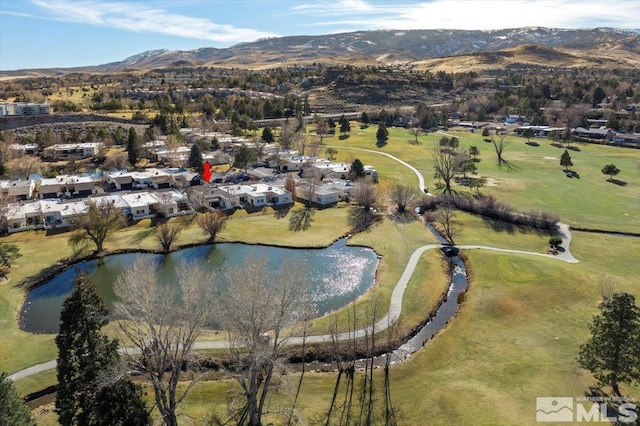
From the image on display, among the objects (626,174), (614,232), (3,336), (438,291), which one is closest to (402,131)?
(626,174)

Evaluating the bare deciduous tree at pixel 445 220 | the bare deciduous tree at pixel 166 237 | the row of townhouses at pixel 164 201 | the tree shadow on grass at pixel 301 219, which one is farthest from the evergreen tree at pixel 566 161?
the bare deciduous tree at pixel 166 237

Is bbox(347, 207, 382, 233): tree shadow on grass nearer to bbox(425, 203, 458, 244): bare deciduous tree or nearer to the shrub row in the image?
bbox(425, 203, 458, 244): bare deciduous tree

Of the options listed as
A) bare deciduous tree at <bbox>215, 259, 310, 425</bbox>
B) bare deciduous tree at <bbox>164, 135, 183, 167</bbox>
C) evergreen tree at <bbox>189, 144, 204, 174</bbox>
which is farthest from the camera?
bare deciduous tree at <bbox>164, 135, 183, 167</bbox>

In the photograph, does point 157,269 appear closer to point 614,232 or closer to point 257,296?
point 257,296

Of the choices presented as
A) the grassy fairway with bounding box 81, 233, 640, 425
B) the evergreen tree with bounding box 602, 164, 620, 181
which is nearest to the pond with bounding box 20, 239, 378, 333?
the grassy fairway with bounding box 81, 233, 640, 425

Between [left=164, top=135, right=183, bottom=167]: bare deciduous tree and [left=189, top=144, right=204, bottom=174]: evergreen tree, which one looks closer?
[left=189, top=144, right=204, bottom=174]: evergreen tree

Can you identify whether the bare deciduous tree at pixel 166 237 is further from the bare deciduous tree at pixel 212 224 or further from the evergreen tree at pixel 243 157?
the evergreen tree at pixel 243 157
